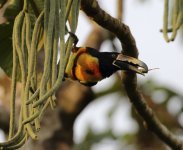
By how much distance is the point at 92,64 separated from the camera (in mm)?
1480

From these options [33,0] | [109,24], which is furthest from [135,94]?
[33,0]

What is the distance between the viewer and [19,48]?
112 centimetres

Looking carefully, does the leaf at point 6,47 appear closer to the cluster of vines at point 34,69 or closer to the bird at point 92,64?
the bird at point 92,64

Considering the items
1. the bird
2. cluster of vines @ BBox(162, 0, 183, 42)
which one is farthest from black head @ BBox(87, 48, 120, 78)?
cluster of vines @ BBox(162, 0, 183, 42)

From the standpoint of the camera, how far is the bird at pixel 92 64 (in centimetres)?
147

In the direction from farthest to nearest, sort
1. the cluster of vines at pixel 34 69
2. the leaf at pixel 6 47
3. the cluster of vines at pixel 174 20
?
1. the leaf at pixel 6 47
2. the cluster of vines at pixel 174 20
3. the cluster of vines at pixel 34 69

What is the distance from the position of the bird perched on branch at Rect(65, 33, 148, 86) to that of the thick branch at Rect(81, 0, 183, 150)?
94mm

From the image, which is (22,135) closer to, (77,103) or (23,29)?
(23,29)

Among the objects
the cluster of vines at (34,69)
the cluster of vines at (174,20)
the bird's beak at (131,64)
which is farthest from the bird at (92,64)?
the cluster of vines at (34,69)

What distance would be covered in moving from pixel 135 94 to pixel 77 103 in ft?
3.92

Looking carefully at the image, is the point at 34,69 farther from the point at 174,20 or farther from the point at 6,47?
the point at 6,47

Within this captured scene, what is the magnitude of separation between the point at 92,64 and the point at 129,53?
0.26 metres

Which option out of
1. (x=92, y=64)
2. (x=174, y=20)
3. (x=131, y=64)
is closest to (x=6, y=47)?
(x=92, y=64)

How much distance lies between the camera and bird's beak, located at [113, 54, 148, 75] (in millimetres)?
1397
